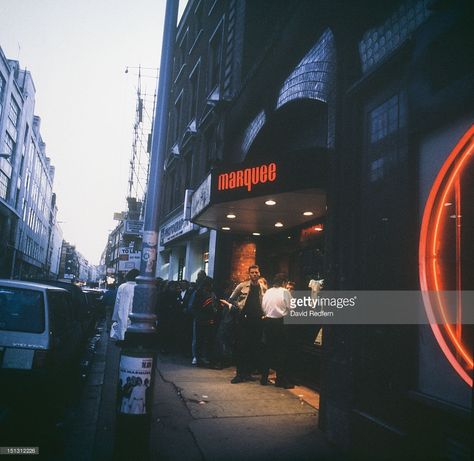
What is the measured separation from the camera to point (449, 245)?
3.56 m

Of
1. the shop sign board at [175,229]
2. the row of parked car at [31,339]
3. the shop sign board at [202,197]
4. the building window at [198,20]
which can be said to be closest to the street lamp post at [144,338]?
the row of parked car at [31,339]

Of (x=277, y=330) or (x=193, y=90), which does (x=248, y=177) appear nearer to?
(x=277, y=330)

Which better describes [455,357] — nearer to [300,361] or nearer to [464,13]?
[464,13]

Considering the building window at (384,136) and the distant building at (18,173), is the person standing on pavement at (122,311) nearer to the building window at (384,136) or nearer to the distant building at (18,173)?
the building window at (384,136)

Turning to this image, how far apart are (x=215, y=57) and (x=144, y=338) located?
14179 mm

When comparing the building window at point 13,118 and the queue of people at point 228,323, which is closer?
the queue of people at point 228,323

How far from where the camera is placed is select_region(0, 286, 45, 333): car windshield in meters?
4.95

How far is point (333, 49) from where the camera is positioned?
617 centimetres

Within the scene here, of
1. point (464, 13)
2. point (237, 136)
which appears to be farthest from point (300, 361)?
point (237, 136)

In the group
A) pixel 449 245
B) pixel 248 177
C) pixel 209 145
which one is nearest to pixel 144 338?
pixel 449 245

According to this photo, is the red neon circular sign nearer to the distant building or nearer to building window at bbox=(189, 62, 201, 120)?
building window at bbox=(189, 62, 201, 120)

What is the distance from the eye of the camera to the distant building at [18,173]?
1583 inches

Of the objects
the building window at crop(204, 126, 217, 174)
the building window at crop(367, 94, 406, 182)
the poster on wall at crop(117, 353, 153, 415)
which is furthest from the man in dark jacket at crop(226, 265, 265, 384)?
the building window at crop(204, 126, 217, 174)

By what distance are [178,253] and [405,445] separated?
16296 millimetres
